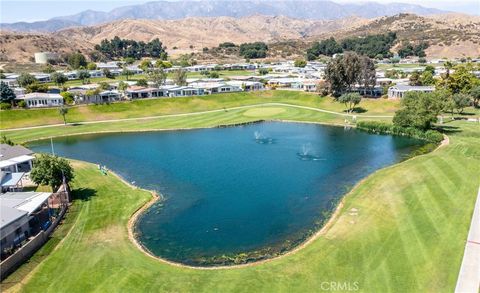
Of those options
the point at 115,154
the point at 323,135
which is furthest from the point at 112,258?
the point at 323,135

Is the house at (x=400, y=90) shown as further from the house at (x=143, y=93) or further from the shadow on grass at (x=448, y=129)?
the house at (x=143, y=93)

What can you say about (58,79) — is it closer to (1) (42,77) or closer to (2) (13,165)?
(1) (42,77)

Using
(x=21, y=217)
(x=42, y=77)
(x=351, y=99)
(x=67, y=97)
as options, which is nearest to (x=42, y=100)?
(x=67, y=97)

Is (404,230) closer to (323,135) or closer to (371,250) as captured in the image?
(371,250)

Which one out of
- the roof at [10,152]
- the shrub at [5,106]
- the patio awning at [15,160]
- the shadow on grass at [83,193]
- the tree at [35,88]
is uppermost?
the tree at [35,88]

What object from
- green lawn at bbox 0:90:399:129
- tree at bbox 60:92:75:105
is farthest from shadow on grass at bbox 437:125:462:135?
tree at bbox 60:92:75:105

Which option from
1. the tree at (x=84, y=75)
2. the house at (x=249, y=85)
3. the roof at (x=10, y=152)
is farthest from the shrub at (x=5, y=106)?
the house at (x=249, y=85)
